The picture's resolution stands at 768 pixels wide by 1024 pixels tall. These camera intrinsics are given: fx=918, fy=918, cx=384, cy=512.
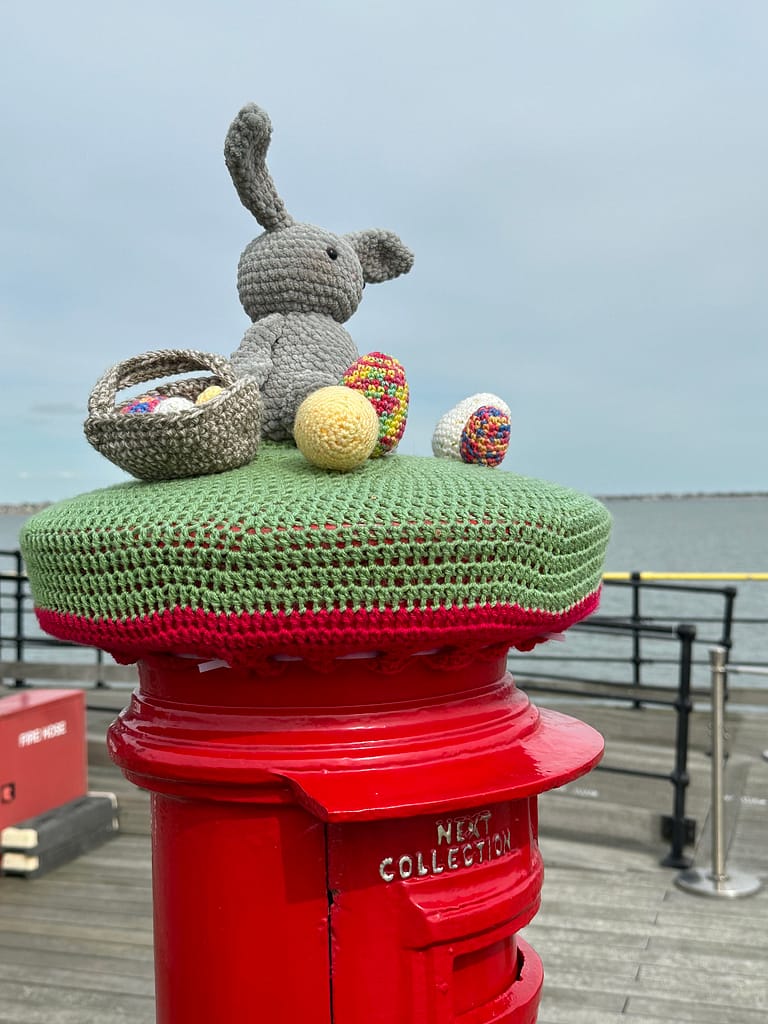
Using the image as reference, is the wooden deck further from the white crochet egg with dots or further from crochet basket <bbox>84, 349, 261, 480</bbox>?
crochet basket <bbox>84, 349, 261, 480</bbox>

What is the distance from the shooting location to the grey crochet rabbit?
4.52 ft

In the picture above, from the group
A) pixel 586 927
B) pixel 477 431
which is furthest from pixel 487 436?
pixel 586 927

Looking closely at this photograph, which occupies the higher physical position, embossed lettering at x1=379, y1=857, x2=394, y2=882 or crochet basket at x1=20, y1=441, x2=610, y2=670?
crochet basket at x1=20, y1=441, x2=610, y2=670

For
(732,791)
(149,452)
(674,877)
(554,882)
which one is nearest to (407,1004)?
(149,452)

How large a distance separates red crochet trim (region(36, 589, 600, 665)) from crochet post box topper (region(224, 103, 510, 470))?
0.31 metres

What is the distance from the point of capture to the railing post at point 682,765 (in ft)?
11.6

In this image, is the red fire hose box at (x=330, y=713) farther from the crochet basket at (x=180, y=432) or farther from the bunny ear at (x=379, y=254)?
the bunny ear at (x=379, y=254)

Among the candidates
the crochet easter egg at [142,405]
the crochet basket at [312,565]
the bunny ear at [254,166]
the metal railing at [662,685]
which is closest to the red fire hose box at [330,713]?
the crochet basket at [312,565]

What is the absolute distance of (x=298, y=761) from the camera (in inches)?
42.7

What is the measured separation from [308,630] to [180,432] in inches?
11.8

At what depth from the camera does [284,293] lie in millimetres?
1475

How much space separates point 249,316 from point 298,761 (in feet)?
2.56

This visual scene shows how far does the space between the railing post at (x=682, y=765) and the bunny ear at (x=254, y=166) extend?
270 centimetres

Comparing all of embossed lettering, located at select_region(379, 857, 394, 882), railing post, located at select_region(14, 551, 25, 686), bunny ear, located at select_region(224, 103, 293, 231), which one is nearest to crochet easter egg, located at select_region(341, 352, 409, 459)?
bunny ear, located at select_region(224, 103, 293, 231)
